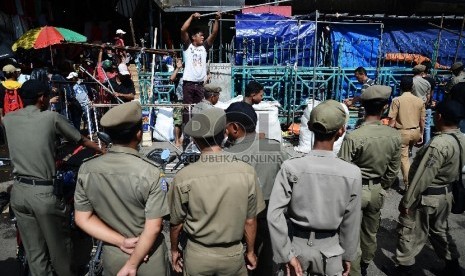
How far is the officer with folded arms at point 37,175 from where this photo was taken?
3133mm

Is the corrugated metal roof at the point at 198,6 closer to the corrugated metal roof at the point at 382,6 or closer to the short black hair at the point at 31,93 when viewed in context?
the corrugated metal roof at the point at 382,6

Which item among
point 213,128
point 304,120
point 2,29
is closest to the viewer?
point 213,128

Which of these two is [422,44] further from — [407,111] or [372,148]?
[372,148]

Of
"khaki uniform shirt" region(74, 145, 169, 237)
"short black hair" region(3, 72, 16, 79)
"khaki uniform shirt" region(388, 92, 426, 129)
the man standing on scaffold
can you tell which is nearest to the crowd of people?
"khaki uniform shirt" region(74, 145, 169, 237)

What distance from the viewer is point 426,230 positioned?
3.59 m

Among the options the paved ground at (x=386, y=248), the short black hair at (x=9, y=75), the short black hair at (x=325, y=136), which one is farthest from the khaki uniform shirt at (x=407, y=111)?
the short black hair at (x=9, y=75)

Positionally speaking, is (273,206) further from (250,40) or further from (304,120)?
(250,40)

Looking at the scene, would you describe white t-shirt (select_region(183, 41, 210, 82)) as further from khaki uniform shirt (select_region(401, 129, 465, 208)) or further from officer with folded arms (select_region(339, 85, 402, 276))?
khaki uniform shirt (select_region(401, 129, 465, 208))

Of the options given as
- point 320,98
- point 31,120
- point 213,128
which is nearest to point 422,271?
point 213,128

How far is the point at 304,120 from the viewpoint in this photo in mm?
7336

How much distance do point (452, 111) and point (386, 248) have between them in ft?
6.69

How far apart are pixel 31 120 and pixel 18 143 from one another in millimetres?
255

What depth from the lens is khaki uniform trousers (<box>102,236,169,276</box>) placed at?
2.39 meters

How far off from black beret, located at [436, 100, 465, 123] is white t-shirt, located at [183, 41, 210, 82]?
4.64 meters
